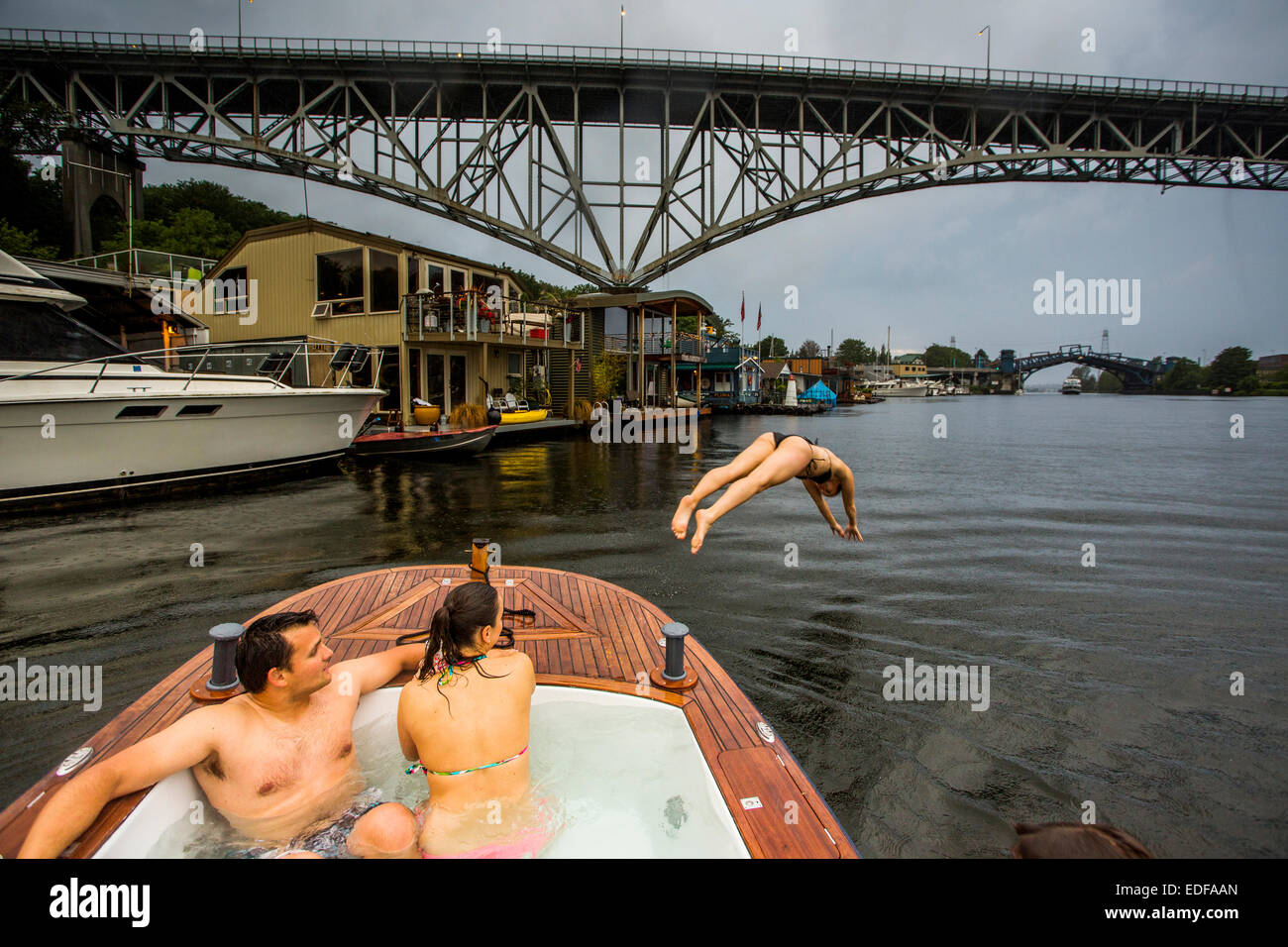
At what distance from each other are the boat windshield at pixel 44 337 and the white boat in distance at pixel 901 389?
370ft

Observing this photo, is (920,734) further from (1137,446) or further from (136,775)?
(1137,446)

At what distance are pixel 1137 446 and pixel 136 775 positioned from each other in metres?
33.3

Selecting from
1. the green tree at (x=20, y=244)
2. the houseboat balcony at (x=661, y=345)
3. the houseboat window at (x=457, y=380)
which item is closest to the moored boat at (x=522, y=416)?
the houseboat window at (x=457, y=380)

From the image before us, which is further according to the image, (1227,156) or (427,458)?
(1227,156)

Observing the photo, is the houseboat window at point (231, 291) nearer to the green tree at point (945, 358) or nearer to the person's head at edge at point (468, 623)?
the person's head at edge at point (468, 623)

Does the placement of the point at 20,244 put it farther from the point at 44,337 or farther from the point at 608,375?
the point at 608,375

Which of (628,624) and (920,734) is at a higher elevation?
(628,624)

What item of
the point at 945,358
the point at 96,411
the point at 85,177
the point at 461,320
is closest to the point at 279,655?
the point at 96,411

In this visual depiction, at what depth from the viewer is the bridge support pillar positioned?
83.0 ft

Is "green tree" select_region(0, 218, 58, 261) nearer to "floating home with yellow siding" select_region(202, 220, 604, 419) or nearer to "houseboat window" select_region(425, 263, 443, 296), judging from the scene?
"floating home with yellow siding" select_region(202, 220, 604, 419)

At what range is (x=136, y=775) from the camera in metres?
2.40

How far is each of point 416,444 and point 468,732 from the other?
614 inches
